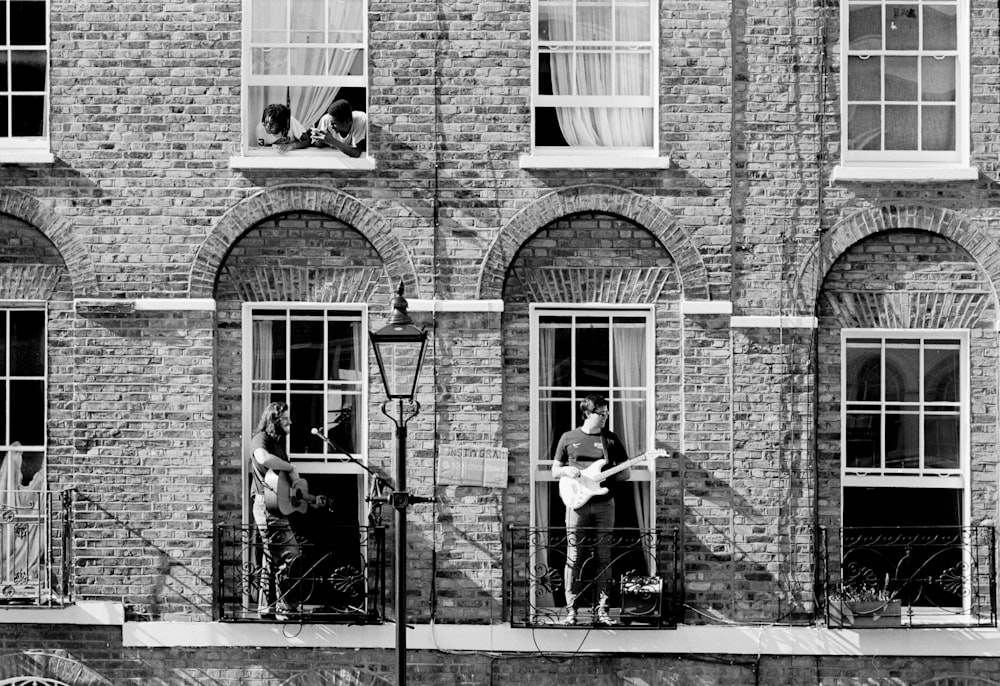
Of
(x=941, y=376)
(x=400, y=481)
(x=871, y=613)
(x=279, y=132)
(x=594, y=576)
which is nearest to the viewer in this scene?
(x=400, y=481)

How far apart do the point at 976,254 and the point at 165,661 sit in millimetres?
8285

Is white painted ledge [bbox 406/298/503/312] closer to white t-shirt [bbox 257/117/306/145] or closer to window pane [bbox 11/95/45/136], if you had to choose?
white t-shirt [bbox 257/117/306/145]

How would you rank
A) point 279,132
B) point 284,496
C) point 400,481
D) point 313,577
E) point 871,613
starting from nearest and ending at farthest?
1. point 400,481
2. point 871,613
3. point 284,496
4. point 313,577
5. point 279,132

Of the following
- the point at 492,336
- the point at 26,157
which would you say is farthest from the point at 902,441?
the point at 26,157

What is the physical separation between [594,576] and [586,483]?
86 centimetres

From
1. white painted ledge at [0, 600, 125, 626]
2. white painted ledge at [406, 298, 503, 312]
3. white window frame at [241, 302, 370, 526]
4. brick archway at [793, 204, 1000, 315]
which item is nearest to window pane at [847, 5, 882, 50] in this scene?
brick archway at [793, 204, 1000, 315]

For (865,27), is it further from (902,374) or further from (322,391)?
(322,391)

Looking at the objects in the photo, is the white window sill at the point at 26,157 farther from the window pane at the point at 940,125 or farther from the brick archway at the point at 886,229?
the window pane at the point at 940,125

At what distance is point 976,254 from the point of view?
1206cm

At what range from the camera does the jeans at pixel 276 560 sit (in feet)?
38.7

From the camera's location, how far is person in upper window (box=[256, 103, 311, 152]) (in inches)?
477

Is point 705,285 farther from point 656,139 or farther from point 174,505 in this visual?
point 174,505

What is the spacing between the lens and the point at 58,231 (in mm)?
12141

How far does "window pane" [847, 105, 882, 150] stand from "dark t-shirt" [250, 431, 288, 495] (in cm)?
595
